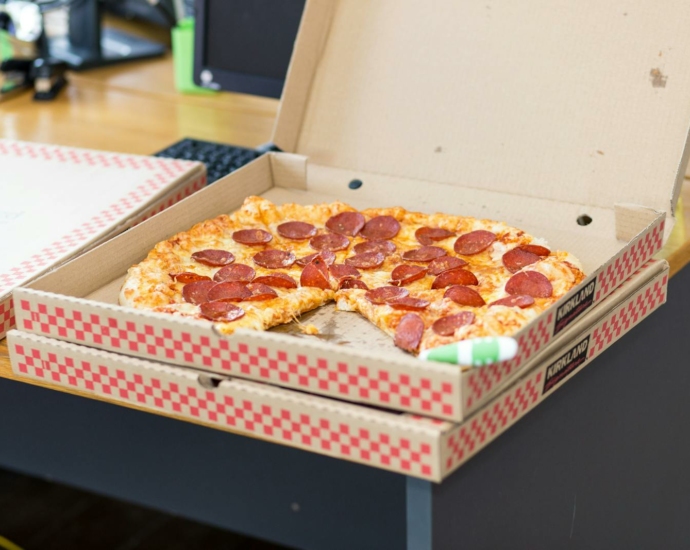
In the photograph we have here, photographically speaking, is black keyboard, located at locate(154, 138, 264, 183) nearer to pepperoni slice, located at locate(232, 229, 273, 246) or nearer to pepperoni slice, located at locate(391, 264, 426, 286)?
pepperoni slice, located at locate(232, 229, 273, 246)

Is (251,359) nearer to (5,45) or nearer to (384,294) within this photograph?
(384,294)

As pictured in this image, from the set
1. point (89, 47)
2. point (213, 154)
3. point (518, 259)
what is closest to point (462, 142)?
point (518, 259)

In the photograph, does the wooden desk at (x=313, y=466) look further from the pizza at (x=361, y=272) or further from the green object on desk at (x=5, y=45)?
the green object on desk at (x=5, y=45)

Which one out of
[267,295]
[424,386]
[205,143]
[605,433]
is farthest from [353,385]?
[205,143]

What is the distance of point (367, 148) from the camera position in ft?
5.14

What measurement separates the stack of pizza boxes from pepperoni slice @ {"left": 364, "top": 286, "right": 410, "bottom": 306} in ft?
0.11

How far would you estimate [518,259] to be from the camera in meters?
1.25

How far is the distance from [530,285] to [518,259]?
0.09 meters

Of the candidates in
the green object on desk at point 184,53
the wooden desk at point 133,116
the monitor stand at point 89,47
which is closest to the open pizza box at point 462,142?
the wooden desk at point 133,116

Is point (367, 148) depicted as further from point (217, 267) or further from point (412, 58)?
point (217, 267)

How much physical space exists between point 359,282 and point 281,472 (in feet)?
0.89

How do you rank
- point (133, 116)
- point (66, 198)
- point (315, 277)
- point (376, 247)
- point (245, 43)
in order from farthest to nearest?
point (133, 116) < point (245, 43) < point (66, 198) < point (376, 247) < point (315, 277)

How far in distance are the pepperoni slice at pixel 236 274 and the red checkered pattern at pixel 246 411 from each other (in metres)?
0.23

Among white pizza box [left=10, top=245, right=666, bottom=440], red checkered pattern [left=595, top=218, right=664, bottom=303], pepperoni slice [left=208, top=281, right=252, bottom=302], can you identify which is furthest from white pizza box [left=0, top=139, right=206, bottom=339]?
red checkered pattern [left=595, top=218, right=664, bottom=303]
